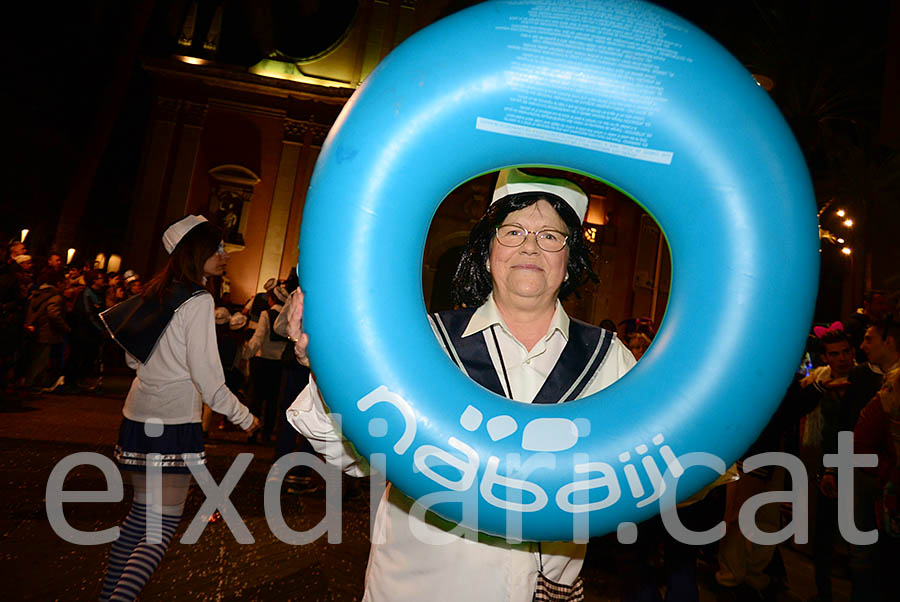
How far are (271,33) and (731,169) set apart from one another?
50.8 feet

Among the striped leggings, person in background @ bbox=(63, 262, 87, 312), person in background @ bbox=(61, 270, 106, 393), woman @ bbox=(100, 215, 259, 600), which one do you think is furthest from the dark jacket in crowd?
the striped leggings

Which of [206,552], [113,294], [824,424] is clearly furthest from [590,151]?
[113,294]

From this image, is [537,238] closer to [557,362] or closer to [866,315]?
[557,362]

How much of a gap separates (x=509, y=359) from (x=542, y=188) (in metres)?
0.47

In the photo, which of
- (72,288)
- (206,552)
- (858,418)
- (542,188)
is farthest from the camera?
(72,288)

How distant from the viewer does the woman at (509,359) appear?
4.32 ft

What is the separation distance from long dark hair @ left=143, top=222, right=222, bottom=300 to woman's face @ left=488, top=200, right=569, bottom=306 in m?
1.42

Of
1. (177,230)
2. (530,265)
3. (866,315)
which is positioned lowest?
(530,265)

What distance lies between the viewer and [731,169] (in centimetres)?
116

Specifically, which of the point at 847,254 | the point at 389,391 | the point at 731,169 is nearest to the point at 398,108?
the point at 389,391

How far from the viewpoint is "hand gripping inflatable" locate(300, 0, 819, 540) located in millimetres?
1137

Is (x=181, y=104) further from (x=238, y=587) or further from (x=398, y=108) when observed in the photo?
(x=398, y=108)

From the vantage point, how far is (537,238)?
1.52 metres

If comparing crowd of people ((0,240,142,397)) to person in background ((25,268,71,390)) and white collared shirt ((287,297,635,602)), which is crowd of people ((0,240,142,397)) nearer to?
person in background ((25,268,71,390))
